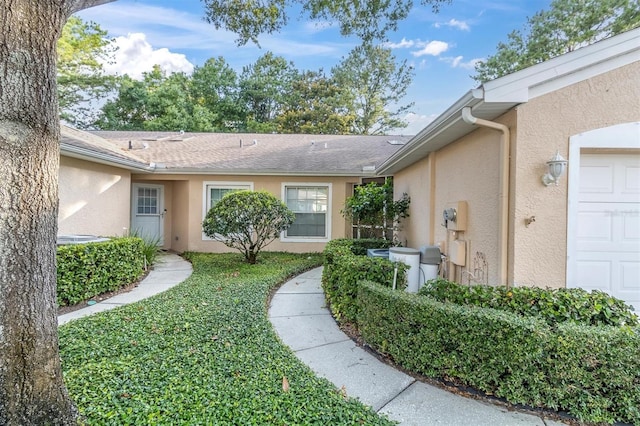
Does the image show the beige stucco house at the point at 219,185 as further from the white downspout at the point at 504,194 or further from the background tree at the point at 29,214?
the background tree at the point at 29,214

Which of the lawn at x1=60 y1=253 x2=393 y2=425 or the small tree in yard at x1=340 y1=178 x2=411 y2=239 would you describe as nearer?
the lawn at x1=60 y1=253 x2=393 y2=425

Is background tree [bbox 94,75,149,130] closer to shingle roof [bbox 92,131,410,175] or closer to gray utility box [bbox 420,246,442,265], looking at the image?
shingle roof [bbox 92,131,410,175]

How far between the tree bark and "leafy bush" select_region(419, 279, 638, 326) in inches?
141

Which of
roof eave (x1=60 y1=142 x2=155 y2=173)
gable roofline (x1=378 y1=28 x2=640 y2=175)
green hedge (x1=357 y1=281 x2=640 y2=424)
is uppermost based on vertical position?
gable roofline (x1=378 y1=28 x2=640 y2=175)

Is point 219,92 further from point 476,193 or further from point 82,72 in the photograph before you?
point 476,193

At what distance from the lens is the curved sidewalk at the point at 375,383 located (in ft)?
8.64

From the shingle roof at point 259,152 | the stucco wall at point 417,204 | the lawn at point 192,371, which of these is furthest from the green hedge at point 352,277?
the shingle roof at point 259,152

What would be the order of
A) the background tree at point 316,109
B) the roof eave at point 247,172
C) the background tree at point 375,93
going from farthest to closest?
the background tree at point 375,93 < the background tree at point 316,109 < the roof eave at point 247,172

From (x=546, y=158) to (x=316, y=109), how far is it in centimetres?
2271

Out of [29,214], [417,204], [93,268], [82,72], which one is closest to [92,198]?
[93,268]

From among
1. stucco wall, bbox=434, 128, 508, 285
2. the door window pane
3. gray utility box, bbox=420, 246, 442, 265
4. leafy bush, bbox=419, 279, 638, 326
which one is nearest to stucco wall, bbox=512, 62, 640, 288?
stucco wall, bbox=434, 128, 508, 285

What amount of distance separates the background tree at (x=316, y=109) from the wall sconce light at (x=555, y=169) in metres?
21.5

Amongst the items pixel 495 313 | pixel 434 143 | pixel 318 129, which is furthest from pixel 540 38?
pixel 495 313

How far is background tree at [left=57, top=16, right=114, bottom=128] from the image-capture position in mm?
19703
